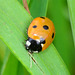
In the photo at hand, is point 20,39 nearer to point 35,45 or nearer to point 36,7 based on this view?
point 35,45

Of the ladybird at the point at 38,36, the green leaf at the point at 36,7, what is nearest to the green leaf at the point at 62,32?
the green leaf at the point at 36,7

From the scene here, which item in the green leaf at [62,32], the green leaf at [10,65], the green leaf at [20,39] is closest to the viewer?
the green leaf at [20,39]

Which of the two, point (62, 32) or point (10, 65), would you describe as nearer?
point (10, 65)

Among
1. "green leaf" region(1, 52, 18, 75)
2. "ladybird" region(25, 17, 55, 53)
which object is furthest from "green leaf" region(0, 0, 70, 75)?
"green leaf" region(1, 52, 18, 75)

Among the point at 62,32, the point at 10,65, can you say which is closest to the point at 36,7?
the point at 62,32

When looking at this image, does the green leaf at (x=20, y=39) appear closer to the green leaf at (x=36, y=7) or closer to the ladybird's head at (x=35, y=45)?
the ladybird's head at (x=35, y=45)

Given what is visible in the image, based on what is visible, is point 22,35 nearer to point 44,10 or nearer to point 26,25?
point 26,25
